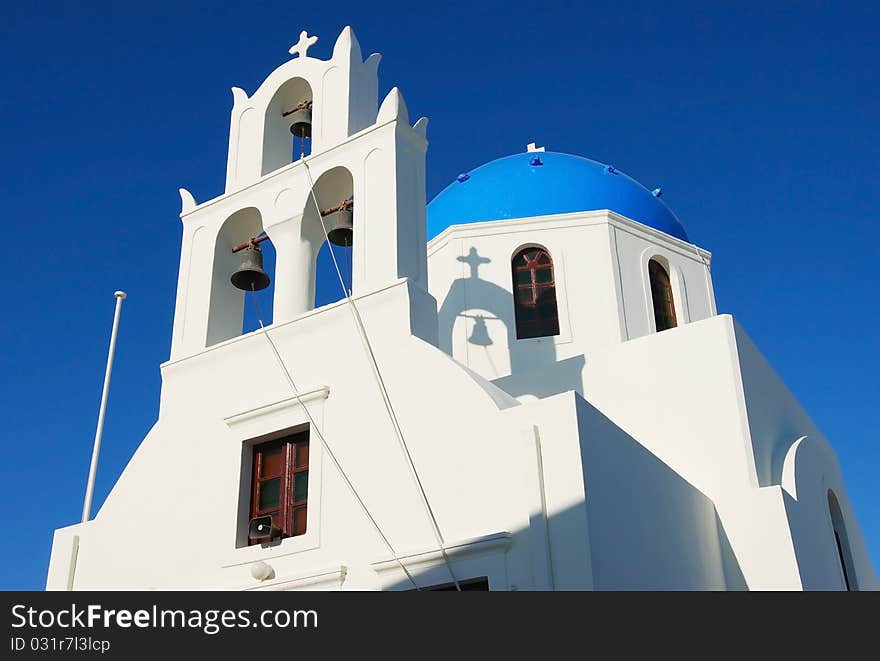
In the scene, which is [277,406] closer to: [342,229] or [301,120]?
[342,229]

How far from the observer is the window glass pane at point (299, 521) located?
8625 mm

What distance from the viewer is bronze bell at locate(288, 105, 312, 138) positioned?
11.2 meters

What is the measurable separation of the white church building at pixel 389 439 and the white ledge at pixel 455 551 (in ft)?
0.07

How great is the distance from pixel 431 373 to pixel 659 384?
310 centimetres

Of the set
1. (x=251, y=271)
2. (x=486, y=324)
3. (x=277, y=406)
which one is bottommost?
(x=277, y=406)

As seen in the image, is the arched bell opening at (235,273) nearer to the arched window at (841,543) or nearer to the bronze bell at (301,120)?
the bronze bell at (301,120)

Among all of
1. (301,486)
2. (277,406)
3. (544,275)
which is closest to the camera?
(301,486)

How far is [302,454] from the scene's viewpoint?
897 centimetres

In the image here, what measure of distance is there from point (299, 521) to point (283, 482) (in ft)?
1.40

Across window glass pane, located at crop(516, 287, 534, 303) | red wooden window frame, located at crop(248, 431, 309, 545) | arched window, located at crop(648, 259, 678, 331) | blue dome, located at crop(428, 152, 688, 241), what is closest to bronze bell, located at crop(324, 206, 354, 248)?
red wooden window frame, located at crop(248, 431, 309, 545)

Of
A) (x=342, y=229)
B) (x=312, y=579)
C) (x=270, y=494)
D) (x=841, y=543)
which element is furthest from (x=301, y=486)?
(x=841, y=543)

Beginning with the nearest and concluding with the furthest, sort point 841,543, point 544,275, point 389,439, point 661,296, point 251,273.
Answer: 1. point 389,439
2. point 251,273
3. point 841,543
4. point 544,275
5. point 661,296

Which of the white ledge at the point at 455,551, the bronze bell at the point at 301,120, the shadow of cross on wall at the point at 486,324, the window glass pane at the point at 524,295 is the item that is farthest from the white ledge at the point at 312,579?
the window glass pane at the point at 524,295

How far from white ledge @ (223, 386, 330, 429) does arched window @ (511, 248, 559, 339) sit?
482 cm
